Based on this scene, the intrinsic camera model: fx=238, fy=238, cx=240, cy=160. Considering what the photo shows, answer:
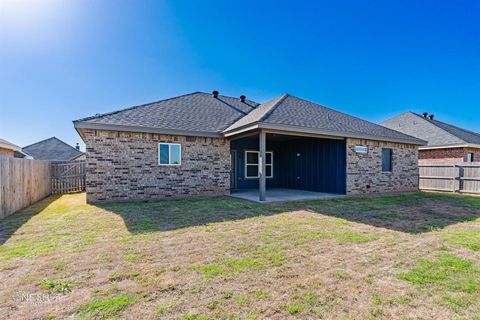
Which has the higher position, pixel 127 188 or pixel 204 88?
pixel 204 88

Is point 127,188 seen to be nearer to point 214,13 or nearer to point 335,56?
point 214,13

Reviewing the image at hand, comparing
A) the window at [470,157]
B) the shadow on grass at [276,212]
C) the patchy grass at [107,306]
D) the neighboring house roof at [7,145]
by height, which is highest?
the neighboring house roof at [7,145]

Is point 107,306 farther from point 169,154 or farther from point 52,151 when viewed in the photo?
point 52,151

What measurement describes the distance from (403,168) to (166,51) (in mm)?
13900

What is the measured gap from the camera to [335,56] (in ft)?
49.0

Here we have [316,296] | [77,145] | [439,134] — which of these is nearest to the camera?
[316,296]

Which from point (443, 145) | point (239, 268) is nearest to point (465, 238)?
point (239, 268)

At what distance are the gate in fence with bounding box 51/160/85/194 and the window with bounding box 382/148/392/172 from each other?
16.5m

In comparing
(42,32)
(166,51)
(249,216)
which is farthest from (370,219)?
(42,32)

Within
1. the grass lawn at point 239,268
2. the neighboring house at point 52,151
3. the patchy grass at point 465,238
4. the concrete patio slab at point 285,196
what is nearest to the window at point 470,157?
the concrete patio slab at point 285,196

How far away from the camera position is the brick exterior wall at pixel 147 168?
8.74m

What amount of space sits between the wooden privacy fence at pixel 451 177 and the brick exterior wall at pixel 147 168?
1195 cm

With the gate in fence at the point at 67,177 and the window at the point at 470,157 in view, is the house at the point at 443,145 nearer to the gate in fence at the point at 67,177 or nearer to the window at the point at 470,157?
the window at the point at 470,157

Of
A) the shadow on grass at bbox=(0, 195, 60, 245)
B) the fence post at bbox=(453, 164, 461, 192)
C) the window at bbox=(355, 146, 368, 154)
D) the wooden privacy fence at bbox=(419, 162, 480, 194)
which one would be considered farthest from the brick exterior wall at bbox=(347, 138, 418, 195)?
the shadow on grass at bbox=(0, 195, 60, 245)
